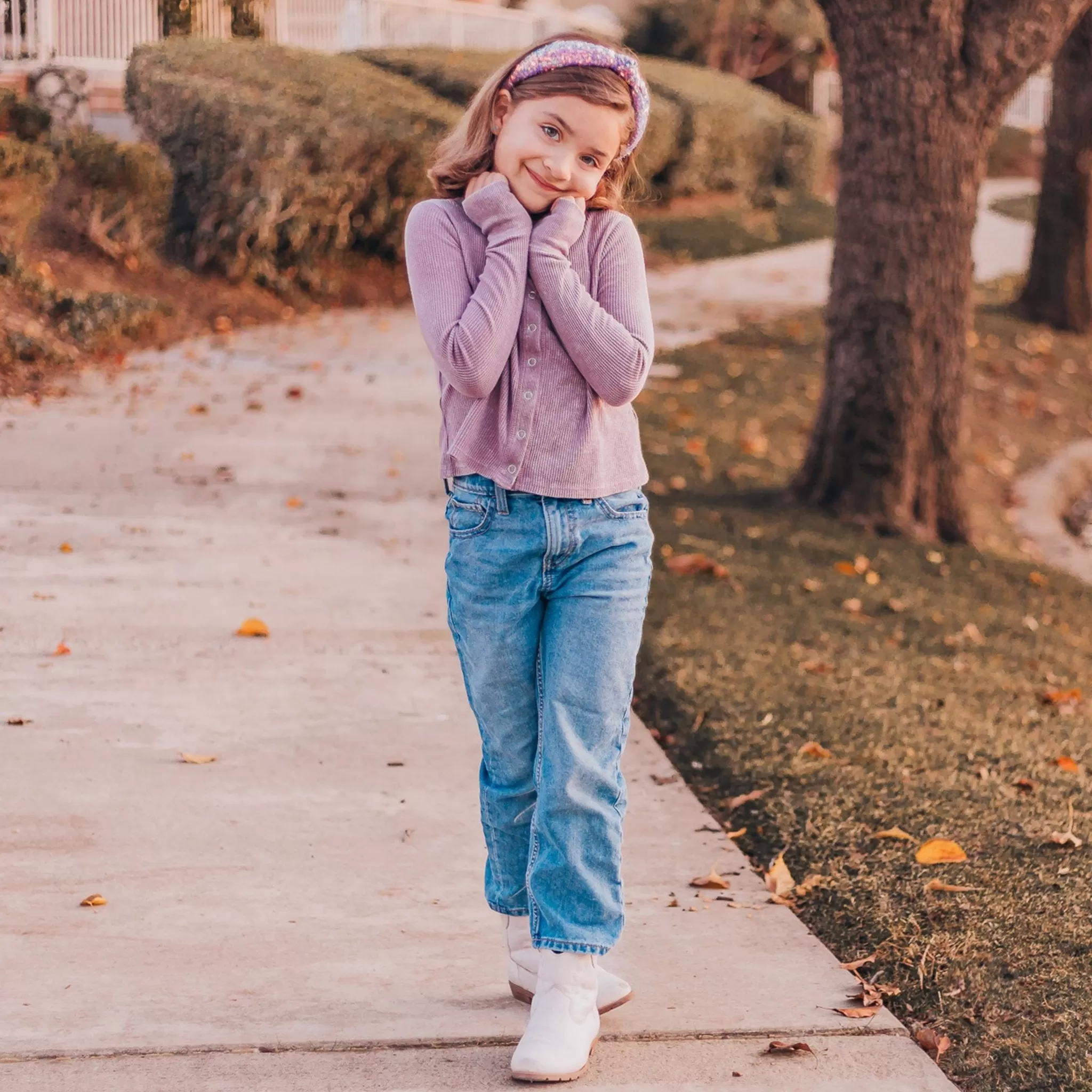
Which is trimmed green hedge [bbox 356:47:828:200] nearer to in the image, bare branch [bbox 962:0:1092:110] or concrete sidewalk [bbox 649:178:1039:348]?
concrete sidewalk [bbox 649:178:1039:348]

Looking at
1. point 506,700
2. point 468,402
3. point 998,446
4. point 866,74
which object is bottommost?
point 998,446

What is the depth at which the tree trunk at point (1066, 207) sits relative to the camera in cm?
1258

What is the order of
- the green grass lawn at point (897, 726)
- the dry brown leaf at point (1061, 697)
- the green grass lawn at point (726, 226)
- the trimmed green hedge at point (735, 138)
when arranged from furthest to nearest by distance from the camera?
the trimmed green hedge at point (735, 138) → the green grass lawn at point (726, 226) → the dry brown leaf at point (1061, 697) → the green grass lawn at point (897, 726)

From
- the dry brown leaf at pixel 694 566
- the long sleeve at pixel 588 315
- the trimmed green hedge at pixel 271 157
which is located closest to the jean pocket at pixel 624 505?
the long sleeve at pixel 588 315

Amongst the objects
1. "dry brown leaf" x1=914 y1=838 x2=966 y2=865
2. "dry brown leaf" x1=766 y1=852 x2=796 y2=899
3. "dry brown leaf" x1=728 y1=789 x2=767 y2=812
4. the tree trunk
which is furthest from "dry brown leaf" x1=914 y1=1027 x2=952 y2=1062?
the tree trunk

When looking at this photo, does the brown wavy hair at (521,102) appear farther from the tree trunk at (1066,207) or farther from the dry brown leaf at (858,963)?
the tree trunk at (1066,207)

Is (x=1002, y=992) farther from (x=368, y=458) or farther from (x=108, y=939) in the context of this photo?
(x=368, y=458)

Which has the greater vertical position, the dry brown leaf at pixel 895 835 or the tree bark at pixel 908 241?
the tree bark at pixel 908 241

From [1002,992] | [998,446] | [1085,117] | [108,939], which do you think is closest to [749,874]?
[1002,992]

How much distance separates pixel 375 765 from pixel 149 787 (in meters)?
0.60

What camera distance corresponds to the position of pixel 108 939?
321cm

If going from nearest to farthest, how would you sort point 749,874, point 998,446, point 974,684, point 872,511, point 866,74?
1. point 749,874
2. point 974,684
3. point 866,74
4. point 872,511
5. point 998,446

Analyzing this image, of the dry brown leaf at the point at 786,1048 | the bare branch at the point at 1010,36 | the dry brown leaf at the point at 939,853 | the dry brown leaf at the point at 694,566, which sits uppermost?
the bare branch at the point at 1010,36

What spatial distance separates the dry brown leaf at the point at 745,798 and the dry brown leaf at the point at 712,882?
52 centimetres
